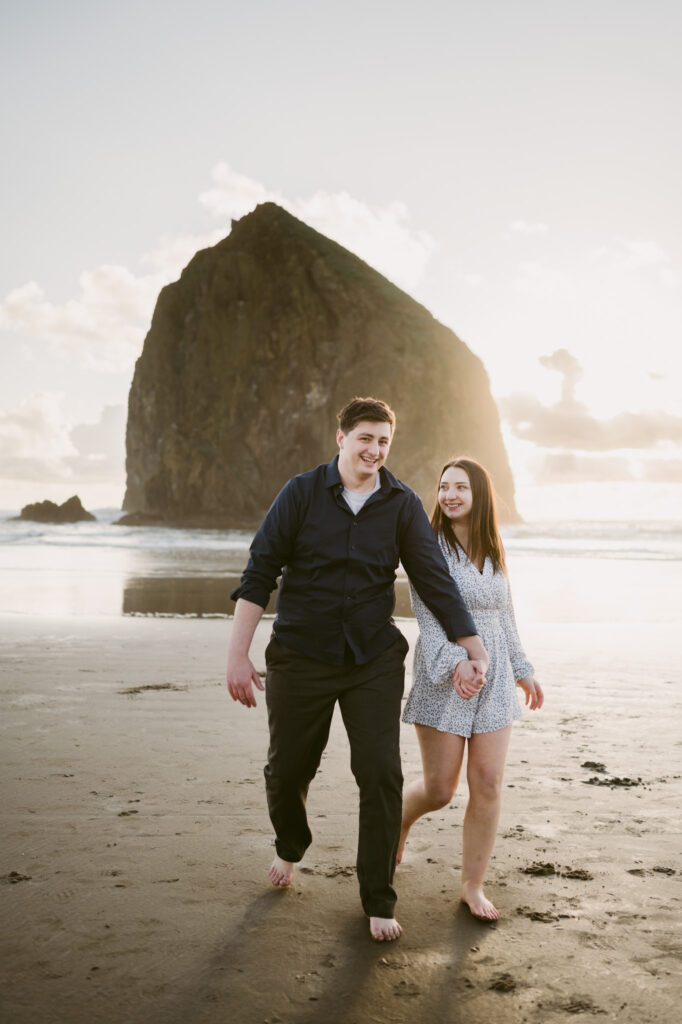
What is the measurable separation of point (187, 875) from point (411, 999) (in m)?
1.16

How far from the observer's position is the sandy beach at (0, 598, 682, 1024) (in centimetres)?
251

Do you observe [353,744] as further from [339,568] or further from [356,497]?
[356,497]

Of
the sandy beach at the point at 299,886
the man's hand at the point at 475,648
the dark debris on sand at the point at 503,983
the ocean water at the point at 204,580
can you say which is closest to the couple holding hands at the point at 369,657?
the man's hand at the point at 475,648

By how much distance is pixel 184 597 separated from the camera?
547 inches

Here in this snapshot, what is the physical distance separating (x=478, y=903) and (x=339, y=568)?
4.50 feet

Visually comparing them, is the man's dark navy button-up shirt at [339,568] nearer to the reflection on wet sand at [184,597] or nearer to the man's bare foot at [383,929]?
the man's bare foot at [383,929]

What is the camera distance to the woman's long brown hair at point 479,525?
11.3 ft

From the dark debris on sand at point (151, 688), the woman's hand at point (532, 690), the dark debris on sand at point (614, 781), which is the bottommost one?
the dark debris on sand at point (151, 688)

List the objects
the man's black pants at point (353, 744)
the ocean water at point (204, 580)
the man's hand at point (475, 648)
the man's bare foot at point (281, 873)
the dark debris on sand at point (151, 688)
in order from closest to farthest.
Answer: the man's black pants at point (353, 744) < the man's hand at point (475, 648) < the man's bare foot at point (281, 873) < the dark debris on sand at point (151, 688) < the ocean water at point (204, 580)

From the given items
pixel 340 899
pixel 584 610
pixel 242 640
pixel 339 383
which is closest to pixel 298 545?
pixel 242 640

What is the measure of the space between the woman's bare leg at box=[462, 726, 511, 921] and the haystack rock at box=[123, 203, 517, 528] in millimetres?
63499

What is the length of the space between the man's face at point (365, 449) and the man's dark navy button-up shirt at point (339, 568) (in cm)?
8

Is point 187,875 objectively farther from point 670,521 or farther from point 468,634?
point 670,521

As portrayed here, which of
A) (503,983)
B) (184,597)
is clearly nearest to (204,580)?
(184,597)
